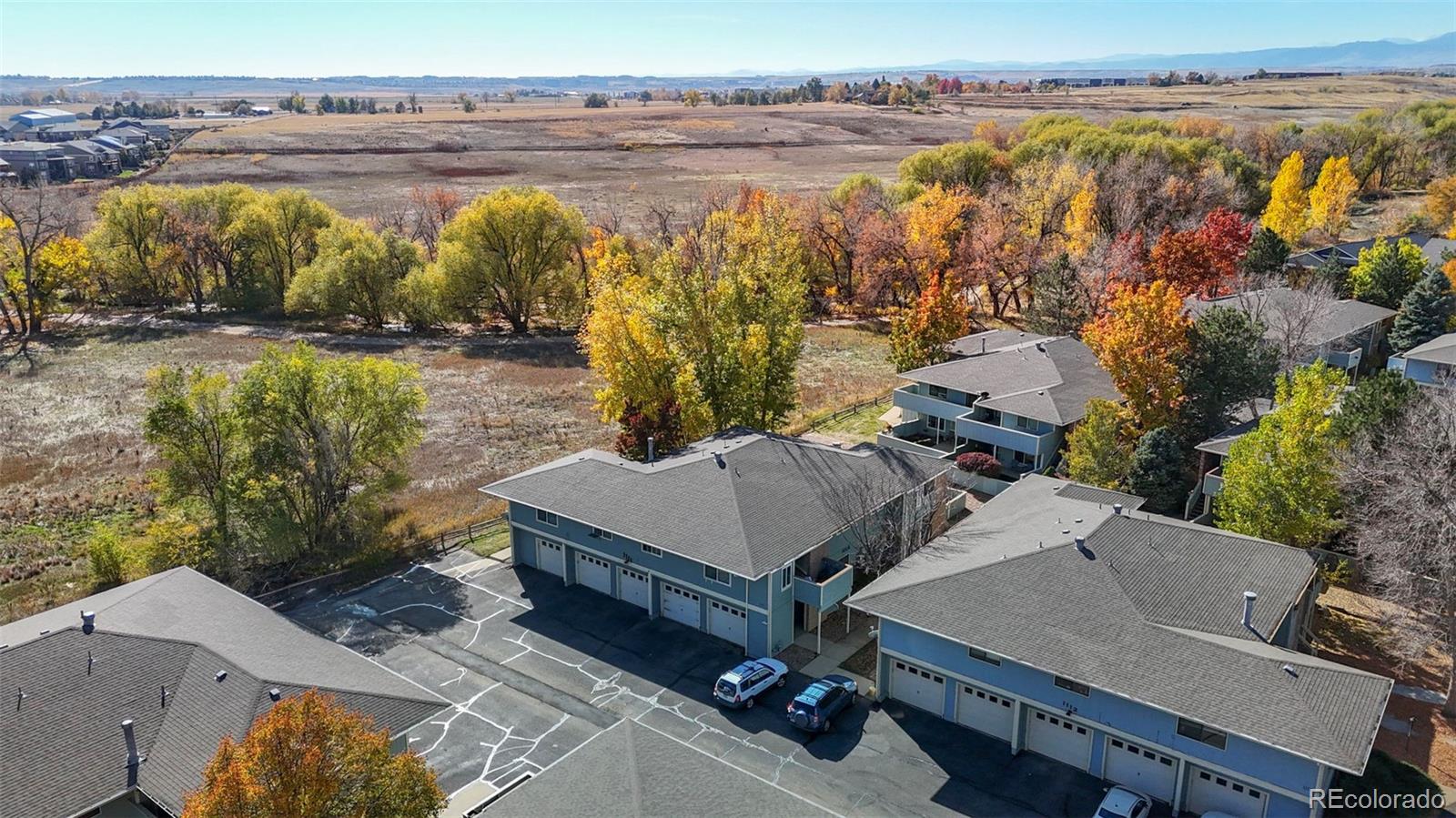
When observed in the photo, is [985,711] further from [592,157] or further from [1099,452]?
[592,157]

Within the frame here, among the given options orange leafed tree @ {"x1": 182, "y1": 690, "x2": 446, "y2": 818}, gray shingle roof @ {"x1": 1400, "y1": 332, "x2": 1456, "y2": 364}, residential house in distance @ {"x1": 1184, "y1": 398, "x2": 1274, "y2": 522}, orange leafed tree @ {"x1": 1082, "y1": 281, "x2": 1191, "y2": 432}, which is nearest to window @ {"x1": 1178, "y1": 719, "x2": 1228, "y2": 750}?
residential house in distance @ {"x1": 1184, "y1": 398, "x2": 1274, "y2": 522}

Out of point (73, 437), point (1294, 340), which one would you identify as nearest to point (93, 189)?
point (73, 437)

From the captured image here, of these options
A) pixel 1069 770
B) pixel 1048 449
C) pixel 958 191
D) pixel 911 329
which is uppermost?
pixel 958 191

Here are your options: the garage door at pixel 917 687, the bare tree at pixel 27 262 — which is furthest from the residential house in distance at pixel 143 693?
the bare tree at pixel 27 262

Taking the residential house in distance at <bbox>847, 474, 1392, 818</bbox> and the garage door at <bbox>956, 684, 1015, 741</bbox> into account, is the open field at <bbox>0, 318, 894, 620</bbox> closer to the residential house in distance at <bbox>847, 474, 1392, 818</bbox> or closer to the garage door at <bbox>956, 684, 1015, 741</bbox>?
the residential house in distance at <bbox>847, 474, 1392, 818</bbox>

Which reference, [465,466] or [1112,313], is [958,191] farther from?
[465,466]

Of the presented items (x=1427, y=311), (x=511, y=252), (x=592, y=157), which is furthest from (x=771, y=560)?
(x=592, y=157)

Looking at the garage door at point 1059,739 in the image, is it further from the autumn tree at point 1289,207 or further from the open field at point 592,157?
the open field at point 592,157
